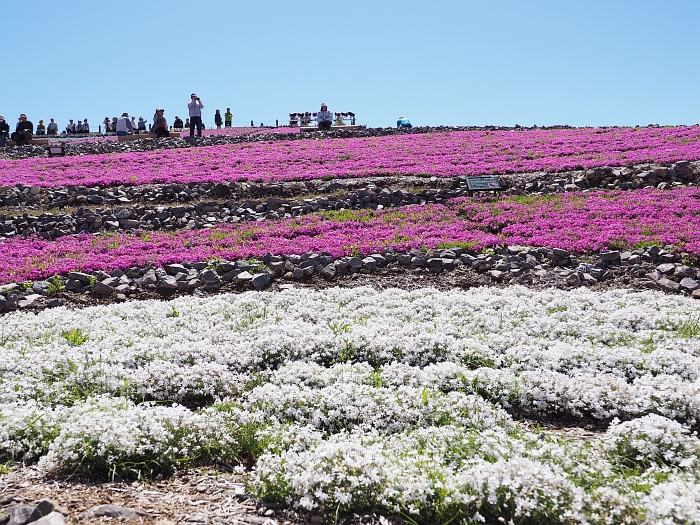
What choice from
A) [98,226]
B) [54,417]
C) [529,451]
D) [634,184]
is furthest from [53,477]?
[634,184]

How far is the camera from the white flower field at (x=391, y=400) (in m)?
5.48

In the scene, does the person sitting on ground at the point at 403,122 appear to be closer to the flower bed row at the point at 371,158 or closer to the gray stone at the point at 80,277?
the flower bed row at the point at 371,158

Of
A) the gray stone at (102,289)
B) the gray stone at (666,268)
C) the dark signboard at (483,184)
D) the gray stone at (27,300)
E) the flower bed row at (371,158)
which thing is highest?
the flower bed row at (371,158)

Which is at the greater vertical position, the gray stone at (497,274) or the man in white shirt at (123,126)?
the man in white shirt at (123,126)

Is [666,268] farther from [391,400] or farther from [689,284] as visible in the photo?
[391,400]

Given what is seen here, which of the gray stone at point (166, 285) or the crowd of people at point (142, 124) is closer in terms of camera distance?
the gray stone at point (166, 285)

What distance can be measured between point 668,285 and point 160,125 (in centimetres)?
4345

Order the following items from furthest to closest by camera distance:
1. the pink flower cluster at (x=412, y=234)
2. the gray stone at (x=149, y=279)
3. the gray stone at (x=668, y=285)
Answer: the pink flower cluster at (x=412, y=234) < the gray stone at (x=149, y=279) < the gray stone at (x=668, y=285)

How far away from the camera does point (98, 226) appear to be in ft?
72.0

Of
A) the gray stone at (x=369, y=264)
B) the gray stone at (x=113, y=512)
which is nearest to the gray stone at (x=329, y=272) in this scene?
the gray stone at (x=369, y=264)

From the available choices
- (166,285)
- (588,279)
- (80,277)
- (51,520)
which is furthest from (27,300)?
(588,279)

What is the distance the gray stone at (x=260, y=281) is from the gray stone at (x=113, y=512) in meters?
10.0

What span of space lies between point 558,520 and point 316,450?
2419 millimetres

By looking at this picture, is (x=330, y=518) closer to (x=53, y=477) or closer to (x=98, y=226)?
(x=53, y=477)
